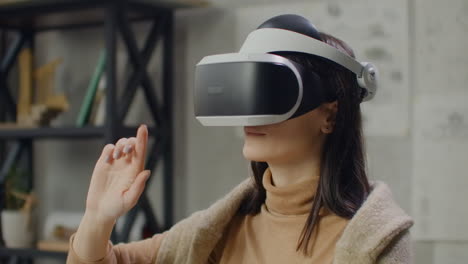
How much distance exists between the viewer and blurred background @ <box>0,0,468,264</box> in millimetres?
1804

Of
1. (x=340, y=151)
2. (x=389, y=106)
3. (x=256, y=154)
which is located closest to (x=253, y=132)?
(x=256, y=154)

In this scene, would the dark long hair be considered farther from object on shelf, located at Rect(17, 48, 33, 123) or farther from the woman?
object on shelf, located at Rect(17, 48, 33, 123)

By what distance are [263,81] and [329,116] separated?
142 millimetres

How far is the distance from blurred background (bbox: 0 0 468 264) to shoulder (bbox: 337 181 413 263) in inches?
35.9

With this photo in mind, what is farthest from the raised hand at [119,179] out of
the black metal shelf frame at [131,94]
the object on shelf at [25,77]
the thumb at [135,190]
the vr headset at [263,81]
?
the object on shelf at [25,77]

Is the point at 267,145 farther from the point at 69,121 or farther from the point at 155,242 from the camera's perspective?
the point at 69,121

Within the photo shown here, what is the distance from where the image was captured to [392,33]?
188 centimetres

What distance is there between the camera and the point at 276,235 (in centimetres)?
106

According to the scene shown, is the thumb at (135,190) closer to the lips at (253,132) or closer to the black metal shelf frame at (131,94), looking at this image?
the lips at (253,132)

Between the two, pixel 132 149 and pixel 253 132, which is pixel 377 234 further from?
pixel 132 149

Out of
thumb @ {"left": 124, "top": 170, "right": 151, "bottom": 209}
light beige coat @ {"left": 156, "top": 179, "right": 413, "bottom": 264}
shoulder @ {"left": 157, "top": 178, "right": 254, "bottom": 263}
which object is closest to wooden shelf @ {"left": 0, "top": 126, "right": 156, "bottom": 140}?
shoulder @ {"left": 157, "top": 178, "right": 254, "bottom": 263}

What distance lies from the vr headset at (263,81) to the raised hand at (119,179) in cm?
11

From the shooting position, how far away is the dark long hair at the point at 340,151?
1.00 m

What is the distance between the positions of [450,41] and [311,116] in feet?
3.08
